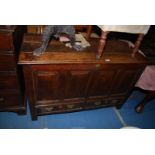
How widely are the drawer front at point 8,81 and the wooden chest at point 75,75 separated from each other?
180mm

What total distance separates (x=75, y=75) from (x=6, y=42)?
0.75m

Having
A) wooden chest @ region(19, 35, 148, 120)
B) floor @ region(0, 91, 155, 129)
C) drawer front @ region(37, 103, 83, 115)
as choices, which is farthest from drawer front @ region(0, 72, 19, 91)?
floor @ region(0, 91, 155, 129)

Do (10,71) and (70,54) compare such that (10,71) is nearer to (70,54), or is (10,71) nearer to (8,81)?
(8,81)

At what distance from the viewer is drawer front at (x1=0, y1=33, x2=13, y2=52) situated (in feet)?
4.28

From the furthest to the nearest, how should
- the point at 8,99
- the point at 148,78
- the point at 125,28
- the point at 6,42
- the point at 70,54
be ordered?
the point at 148,78
the point at 8,99
the point at 70,54
the point at 125,28
the point at 6,42

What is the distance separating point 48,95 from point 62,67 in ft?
1.49

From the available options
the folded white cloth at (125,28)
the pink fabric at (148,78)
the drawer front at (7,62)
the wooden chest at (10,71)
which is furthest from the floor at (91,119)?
→ the folded white cloth at (125,28)

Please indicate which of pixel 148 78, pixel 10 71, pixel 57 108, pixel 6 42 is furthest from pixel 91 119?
pixel 6 42

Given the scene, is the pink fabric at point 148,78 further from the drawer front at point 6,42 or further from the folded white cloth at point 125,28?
the drawer front at point 6,42

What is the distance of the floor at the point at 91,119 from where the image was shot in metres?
2.00

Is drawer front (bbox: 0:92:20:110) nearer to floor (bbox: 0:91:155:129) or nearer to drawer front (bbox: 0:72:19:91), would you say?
drawer front (bbox: 0:72:19:91)

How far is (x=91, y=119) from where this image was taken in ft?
7.29

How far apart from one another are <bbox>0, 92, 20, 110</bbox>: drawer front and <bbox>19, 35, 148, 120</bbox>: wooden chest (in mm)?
→ 224
